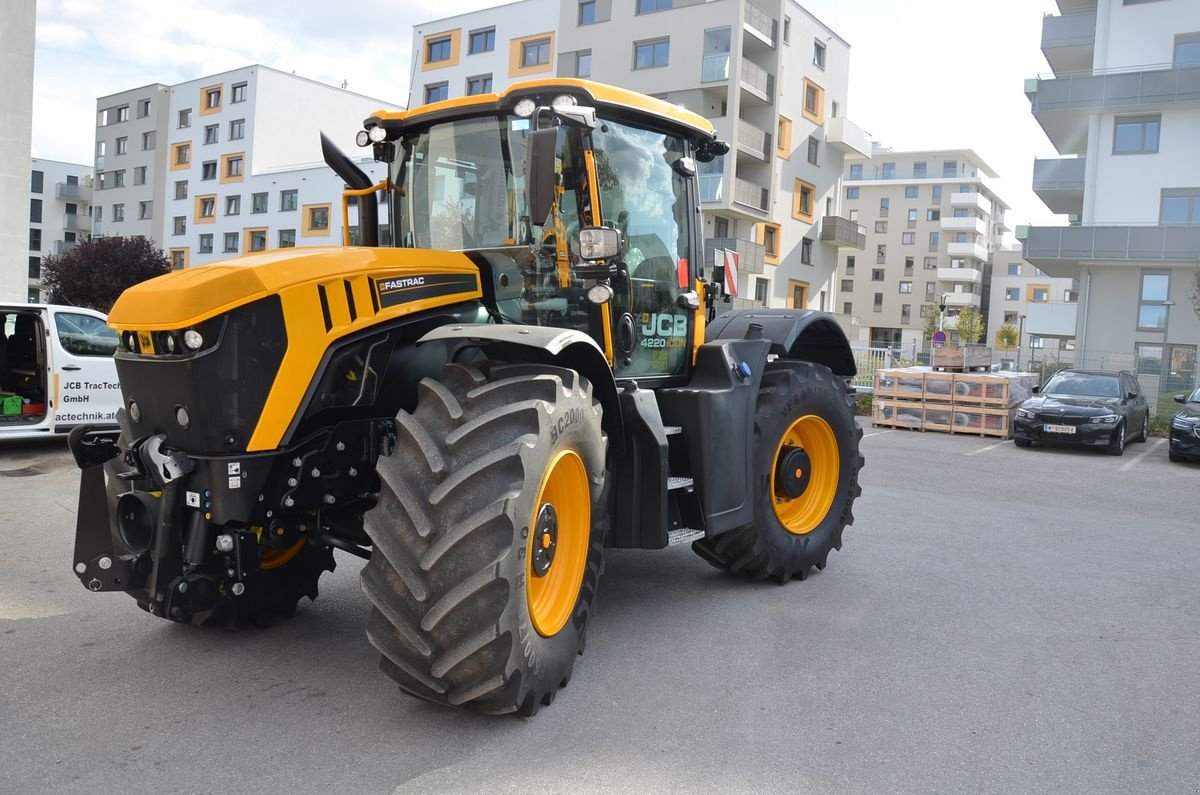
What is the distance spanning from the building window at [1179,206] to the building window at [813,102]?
1670 centimetres

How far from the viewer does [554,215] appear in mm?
4648

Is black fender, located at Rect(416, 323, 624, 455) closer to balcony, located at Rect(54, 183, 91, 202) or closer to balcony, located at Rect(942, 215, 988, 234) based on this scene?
balcony, located at Rect(942, 215, 988, 234)

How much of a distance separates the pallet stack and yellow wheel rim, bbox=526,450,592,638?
15.6 meters

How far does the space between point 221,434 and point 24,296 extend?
18.7m

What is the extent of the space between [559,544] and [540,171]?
1.63 m

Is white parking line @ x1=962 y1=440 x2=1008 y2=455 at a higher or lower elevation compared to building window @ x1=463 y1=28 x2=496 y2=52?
lower

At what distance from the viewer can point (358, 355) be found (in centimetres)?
418

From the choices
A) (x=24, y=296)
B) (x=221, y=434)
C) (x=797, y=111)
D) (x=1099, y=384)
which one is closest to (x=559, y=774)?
(x=221, y=434)

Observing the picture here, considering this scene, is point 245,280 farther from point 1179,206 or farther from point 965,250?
point 965,250

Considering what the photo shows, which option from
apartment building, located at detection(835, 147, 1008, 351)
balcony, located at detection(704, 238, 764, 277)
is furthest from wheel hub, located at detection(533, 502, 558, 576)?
apartment building, located at detection(835, 147, 1008, 351)

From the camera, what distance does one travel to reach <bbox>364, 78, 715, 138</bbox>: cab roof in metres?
4.57

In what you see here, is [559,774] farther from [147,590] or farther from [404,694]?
[147,590]

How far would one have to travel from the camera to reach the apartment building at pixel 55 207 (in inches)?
3167

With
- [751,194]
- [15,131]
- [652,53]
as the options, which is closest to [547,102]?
[15,131]
